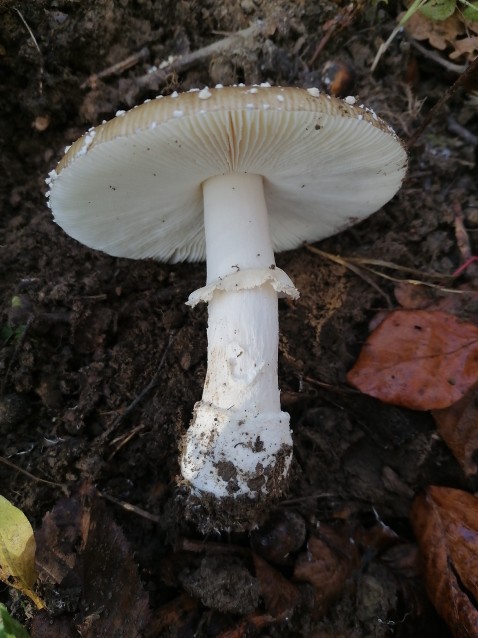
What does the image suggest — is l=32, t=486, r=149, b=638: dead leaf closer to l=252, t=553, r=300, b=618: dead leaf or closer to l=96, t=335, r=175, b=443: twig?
l=96, t=335, r=175, b=443: twig

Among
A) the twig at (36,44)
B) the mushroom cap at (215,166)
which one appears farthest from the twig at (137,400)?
the twig at (36,44)

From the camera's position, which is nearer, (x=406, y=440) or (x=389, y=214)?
(x=406, y=440)

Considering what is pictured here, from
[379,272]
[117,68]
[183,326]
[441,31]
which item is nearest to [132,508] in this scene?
[183,326]

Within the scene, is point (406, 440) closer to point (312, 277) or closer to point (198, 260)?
point (312, 277)

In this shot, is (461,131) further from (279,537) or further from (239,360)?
(279,537)

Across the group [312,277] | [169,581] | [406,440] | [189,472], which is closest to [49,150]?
[312,277]

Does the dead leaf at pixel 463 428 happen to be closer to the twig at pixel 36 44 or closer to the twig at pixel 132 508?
the twig at pixel 132 508
